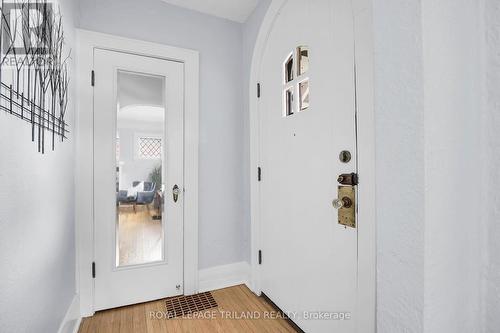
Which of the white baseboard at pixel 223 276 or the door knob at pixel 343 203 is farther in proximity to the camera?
the white baseboard at pixel 223 276

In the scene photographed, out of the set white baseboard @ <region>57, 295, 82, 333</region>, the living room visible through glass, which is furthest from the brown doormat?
white baseboard @ <region>57, 295, 82, 333</region>

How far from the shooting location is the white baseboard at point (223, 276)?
7.09 ft

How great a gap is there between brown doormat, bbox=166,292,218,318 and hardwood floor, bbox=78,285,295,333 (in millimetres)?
54

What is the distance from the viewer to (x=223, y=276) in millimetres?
2238

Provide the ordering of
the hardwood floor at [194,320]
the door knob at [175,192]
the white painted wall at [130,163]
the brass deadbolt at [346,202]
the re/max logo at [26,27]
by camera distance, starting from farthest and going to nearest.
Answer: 1. the door knob at [175,192]
2. the white painted wall at [130,163]
3. the hardwood floor at [194,320]
4. the brass deadbolt at [346,202]
5. the re/max logo at [26,27]

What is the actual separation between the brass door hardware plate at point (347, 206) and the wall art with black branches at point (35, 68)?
139cm

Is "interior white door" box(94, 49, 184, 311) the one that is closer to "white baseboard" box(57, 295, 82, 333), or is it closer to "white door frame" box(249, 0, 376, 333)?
"white baseboard" box(57, 295, 82, 333)

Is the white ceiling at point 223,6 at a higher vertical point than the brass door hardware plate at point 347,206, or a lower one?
higher

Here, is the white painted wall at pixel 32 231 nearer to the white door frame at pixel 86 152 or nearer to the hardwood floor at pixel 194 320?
the white door frame at pixel 86 152

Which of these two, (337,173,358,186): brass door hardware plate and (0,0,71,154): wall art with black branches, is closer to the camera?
(0,0,71,154): wall art with black branches

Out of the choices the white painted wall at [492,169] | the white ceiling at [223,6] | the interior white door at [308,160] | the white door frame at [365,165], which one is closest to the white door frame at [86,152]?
the white ceiling at [223,6]

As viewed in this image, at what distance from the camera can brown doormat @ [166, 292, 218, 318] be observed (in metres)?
1.83

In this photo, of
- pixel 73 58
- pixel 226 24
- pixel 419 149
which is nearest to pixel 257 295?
pixel 419 149

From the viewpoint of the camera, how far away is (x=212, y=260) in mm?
2217
